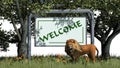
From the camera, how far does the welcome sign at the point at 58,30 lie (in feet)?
54.3

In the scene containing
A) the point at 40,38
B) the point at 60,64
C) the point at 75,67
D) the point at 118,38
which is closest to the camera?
the point at 75,67

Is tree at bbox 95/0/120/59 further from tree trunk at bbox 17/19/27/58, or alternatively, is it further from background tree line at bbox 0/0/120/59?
tree trunk at bbox 17/19/27/58

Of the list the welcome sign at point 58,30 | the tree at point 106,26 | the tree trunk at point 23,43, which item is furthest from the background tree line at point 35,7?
the tree at point 106,26

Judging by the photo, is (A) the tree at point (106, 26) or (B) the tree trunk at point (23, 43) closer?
(B) the tree trunk at point (23, 43)

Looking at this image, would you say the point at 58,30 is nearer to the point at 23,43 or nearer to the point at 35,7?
the point at 35,7

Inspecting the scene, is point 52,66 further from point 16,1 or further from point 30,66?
point 16,1

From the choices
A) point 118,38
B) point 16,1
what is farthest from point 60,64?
point 118,38

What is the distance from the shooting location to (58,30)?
16.5 m

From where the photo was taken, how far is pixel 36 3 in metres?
16.7

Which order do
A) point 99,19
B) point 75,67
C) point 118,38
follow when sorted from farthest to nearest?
point 118,38, point 99,19, point 75,67

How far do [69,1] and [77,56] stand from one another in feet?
9.63

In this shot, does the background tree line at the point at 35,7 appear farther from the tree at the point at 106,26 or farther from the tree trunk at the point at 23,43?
the tree at the point at 106,26

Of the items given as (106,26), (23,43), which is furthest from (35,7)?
(106,26)

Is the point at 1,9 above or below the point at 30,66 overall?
above
